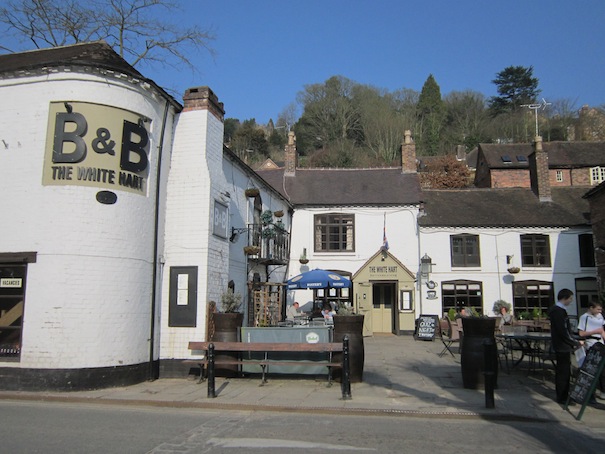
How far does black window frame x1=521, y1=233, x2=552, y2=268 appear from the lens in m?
24.3

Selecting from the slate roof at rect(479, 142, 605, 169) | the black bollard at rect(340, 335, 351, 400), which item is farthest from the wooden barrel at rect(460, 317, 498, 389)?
the slate roof at rect(479, 142, 605, 169)

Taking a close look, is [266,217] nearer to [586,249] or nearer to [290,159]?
[290,159]

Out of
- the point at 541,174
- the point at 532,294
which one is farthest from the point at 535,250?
the point at 541,174

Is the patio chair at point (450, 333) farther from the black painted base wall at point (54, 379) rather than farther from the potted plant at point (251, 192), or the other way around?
the black painted base wall at point (54, 379)

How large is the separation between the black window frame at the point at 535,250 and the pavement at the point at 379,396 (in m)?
12.8

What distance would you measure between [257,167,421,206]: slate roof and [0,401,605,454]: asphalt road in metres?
17.6

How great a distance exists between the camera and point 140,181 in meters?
11.4

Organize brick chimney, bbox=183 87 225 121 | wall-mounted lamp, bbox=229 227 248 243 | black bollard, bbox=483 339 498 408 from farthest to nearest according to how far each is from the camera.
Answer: wall-mounted lamp, bbox=229 227 248 243
brick chimney, bbox=183 87 225 121
black bollard, bbox=483 339 498 408

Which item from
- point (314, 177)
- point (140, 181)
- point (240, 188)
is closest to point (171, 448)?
point (140, 181)

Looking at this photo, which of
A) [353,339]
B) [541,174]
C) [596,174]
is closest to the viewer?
[353,339]

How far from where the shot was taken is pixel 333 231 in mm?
25312

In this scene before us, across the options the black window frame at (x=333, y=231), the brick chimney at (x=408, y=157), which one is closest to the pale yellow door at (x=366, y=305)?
the black window frame at (x=333, y=231)

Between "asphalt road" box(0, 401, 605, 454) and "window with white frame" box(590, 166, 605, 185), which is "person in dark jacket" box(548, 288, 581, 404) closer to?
"asphalt road" box(0, 401, 605, 454)

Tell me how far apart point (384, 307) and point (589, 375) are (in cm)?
1679
